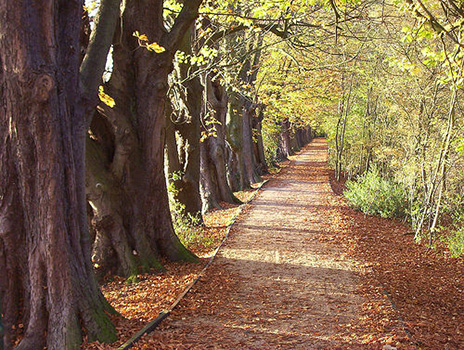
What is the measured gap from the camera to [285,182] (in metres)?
22.3

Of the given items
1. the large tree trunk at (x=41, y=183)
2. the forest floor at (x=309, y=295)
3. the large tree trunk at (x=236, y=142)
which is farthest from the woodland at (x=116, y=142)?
the large tree trunk at (x=236, y=142)

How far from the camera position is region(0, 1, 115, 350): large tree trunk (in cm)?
395

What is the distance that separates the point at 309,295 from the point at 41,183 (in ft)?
→ 13.8

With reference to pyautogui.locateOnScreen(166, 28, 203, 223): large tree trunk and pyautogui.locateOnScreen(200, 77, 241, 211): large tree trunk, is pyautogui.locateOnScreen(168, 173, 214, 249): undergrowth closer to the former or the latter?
pyautogui.locateOnScreen(166, 28, 203, 223): large tree trunk

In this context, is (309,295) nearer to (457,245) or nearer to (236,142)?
(457,245)

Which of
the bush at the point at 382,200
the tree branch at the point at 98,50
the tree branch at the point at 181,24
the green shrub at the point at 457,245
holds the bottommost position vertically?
the green shrub at the point at 457,245

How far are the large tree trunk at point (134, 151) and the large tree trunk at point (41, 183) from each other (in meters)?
2.58

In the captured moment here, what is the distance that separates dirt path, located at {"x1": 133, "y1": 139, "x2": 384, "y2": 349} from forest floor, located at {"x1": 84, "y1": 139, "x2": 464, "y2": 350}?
1 centimetres

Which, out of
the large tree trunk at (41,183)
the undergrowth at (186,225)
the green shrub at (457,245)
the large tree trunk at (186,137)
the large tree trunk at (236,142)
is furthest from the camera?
the large tree trunk at (236,142)

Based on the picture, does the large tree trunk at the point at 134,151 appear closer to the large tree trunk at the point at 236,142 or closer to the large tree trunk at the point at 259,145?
the large tree trunk at the point at 236,142

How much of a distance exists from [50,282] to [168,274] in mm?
3266

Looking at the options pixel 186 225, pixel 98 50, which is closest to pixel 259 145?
pixel 186 225

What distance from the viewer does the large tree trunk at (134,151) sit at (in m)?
7.07

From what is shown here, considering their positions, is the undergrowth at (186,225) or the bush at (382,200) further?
the bush at (382,200)
